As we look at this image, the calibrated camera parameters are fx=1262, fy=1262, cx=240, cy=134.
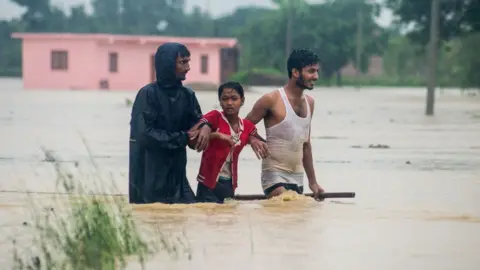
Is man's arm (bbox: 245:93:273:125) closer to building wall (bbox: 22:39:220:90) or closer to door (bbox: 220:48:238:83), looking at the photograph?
building wall (bbox: 22:39:220:90)

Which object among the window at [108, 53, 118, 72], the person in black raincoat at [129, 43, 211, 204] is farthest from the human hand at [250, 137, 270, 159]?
the window at [108, 53, 118, 72]

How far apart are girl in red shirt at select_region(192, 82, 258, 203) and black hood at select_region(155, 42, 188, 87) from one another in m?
0.38

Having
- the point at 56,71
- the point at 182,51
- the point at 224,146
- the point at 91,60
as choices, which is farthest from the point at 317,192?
the point at 56,71

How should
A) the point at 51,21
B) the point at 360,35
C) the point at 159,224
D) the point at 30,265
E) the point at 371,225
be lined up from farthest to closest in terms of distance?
the point at 51,21, the point at 360,35, the point at 371,225, the point at 159,224, the point at 30,265

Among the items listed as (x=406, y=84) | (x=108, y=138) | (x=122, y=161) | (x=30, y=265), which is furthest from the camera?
(x=406, y=84)

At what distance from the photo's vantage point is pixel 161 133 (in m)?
9.54

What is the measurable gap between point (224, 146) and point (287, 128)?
60cm

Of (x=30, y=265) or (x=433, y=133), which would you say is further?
(x=433, y=133)

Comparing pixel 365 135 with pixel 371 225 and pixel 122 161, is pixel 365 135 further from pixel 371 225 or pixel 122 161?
pixel 371 225

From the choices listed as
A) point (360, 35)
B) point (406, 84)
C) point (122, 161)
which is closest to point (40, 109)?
point (122, 161)

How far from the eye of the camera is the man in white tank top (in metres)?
9.91

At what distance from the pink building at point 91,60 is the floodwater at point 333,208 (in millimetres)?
46606

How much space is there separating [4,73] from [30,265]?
107288 millimetres

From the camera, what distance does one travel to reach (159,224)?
29.9 ft
